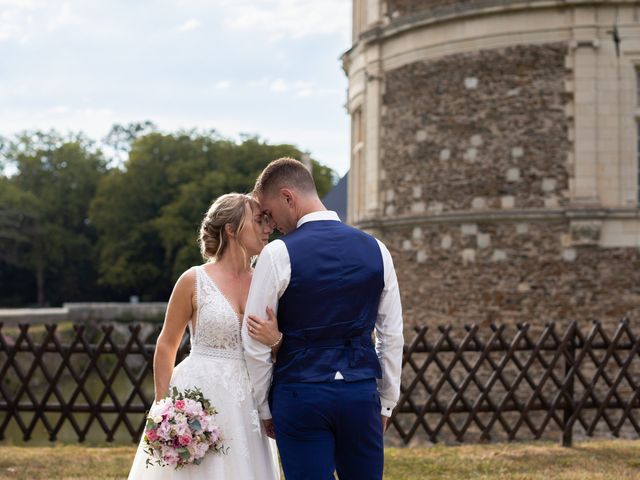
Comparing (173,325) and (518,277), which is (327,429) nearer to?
(173,325)

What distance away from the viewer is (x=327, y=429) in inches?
163

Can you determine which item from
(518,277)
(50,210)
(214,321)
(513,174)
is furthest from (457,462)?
(50,210)

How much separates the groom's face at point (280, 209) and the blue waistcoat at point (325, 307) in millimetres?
128

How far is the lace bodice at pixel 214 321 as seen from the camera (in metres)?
4.95

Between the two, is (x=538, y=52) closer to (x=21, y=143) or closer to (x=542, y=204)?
(x=542, y=204)

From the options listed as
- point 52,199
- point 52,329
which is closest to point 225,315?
point 52,329

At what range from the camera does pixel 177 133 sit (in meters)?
54.9

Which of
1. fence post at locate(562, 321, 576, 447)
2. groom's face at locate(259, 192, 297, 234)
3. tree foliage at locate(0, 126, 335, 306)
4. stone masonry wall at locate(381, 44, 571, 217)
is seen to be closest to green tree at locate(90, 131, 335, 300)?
tree foliage at locate(0, 126, 335, 306)

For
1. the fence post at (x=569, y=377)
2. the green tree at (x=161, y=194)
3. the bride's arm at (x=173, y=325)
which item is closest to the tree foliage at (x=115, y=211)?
the green tree at (x=161, y=194)

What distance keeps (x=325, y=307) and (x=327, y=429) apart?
551 mm

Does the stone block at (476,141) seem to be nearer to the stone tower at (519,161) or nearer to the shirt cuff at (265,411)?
the stone tower at (519,161)

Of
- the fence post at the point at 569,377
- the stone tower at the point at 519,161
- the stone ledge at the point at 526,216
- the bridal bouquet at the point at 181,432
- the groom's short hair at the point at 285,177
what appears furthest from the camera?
the stone tower at the point at 519,161

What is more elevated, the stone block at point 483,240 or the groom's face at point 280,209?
the groom's face at point 280,209

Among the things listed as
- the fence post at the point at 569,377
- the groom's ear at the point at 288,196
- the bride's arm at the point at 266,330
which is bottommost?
the fence post at the point at 569,377
